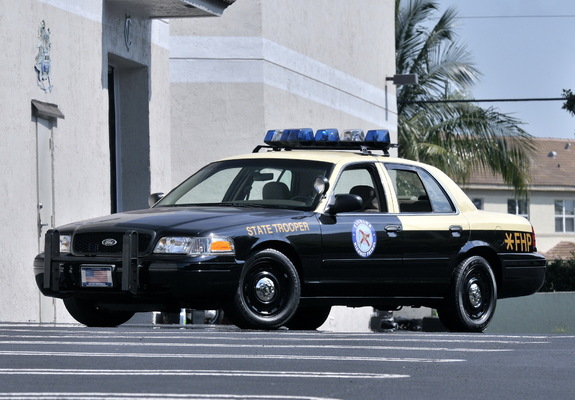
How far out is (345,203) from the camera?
11422 mm

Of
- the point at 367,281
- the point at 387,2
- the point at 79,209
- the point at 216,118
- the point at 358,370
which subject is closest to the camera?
the point at 358,370

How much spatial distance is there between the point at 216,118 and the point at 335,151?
8.05m

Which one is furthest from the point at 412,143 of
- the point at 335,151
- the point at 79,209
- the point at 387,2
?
the point at 335,151

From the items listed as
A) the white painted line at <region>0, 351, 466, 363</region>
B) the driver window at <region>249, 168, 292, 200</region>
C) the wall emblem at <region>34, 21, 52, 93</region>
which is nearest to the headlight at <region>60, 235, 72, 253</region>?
the driver window at <region>249, 168, 292, 200</region>

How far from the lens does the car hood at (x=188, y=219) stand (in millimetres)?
10523

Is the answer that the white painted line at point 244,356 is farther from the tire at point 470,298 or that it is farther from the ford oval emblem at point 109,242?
the tire at point 470,298

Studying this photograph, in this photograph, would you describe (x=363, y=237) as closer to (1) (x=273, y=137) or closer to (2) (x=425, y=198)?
(2) (x=425, y=198)

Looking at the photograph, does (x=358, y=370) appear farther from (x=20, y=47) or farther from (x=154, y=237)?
(x=20, y=47)

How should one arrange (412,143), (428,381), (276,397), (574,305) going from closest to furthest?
(276,397) → (428,381) → (574,305) → (412,143)

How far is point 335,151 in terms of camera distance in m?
12.8

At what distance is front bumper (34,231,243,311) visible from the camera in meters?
10.4

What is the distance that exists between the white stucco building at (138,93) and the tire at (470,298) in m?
4.57

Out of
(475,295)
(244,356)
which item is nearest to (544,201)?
(475,295)

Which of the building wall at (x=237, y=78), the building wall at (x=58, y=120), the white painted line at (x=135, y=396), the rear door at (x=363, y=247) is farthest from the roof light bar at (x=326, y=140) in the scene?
the building wall at (x=237, y=78)
